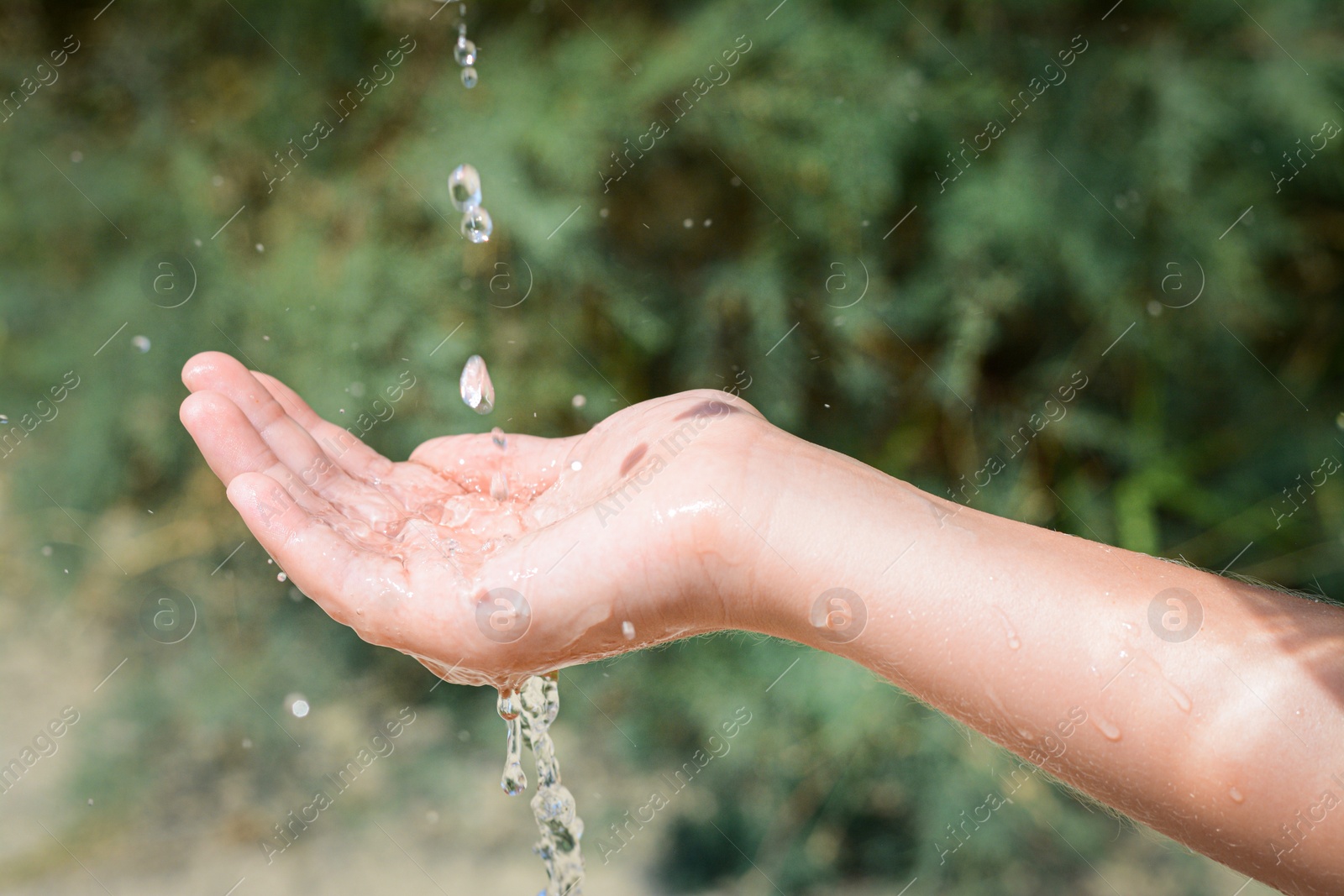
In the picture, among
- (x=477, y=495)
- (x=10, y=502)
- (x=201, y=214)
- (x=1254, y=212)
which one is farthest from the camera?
(x=10, y=502)

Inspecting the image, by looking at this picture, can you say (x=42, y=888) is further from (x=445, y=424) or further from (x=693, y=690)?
(x=693, y=690)

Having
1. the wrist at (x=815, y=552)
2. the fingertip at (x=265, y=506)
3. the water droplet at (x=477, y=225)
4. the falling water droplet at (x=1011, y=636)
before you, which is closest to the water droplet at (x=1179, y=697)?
the falling water droplet at (x=1011, y=636)

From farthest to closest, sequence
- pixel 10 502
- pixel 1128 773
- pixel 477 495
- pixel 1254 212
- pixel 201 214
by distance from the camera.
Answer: pixel 10 502 → pixel 201 214 → pixel 1254 212 → pixel 477 495 → pixel 1128 773

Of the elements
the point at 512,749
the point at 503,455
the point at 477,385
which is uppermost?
the point at 503,455

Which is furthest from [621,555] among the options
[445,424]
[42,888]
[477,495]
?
[42,888]

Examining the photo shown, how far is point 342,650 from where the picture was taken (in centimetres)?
241

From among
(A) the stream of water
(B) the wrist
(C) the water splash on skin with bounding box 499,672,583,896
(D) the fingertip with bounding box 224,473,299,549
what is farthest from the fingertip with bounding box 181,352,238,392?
(B) the wrist

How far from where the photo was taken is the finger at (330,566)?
1.07m

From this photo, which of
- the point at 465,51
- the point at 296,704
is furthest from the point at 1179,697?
the point at 296,704

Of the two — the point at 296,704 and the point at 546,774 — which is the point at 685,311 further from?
the point at 296,704

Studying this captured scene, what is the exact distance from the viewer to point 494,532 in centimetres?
126

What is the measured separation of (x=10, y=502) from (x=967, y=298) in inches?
89.8

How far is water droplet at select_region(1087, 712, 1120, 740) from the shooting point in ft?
3.38

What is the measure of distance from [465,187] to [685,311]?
0.54 m
